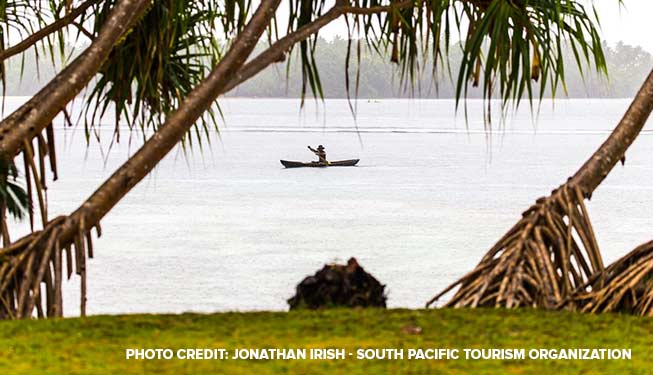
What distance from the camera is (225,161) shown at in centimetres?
6538

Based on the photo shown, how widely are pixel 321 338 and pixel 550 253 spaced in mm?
1405

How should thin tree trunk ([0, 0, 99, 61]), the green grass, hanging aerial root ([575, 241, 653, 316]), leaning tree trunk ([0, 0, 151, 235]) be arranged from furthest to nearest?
thin tree trunk ([0, 0, 99, 61])
leaning tree trunk ([0, 0, 151, 235])
hanging aerial root ([575, 241, 653, 316])
the green grass

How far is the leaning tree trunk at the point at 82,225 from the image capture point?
451cm

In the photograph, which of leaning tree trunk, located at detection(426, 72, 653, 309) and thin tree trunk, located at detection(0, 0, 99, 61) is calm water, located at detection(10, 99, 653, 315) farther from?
leaning tree trunk, located at detection(426, 72, 653, 309)

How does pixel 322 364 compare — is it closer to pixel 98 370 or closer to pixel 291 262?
pixel 98 370

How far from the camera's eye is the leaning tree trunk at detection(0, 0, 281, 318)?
4508 mm

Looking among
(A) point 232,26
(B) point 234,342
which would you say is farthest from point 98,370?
(A) point 232,26

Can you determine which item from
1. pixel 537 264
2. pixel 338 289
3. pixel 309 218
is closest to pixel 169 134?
pixel 338 289

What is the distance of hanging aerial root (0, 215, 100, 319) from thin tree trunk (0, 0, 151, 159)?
0.46 meters

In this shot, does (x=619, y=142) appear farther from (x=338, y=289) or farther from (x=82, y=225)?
(x=82, y=225)

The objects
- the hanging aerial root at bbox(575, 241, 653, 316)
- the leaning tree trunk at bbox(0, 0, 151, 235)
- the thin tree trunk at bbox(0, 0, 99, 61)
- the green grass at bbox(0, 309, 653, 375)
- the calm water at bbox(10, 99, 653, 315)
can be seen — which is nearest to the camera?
the green grass at bbox(0, 309, 653, 375)

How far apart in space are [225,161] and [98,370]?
62.4 meters

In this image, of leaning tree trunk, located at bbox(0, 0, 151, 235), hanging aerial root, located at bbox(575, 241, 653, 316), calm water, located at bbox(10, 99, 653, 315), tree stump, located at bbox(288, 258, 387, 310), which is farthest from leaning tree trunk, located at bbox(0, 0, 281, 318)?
calm water, located at bbox(10, 99, 653, 315)

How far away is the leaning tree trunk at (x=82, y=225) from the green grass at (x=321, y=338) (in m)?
0.63
